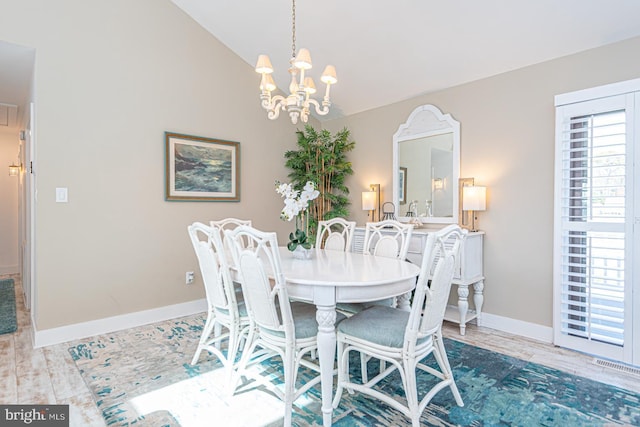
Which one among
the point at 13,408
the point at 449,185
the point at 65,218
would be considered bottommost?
the point at 13,408

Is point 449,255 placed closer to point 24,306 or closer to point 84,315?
point 84,315

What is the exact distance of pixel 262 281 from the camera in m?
1.92

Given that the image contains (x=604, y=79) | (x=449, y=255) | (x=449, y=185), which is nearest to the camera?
(x=449, y=255)

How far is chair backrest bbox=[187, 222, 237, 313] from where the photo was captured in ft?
7.37

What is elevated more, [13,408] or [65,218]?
[65,218]

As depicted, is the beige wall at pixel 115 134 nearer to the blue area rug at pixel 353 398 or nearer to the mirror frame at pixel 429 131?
the blue area rug at pixel 353 398

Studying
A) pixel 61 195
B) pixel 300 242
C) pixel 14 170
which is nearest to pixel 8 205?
pixel 14 170

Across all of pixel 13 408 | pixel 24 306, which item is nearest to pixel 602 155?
pixel 13 408

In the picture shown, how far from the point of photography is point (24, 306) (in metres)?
4.12

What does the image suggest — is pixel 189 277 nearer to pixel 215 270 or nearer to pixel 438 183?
pixel 215 270

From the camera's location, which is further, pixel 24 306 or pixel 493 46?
pixel 24 306

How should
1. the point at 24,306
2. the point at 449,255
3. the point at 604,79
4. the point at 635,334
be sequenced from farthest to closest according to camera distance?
the point at 24,306 → the point at 604,79 → the point at 635,334 → the point at 449,255

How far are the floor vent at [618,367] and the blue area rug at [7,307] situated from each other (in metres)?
5.01

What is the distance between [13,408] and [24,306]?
8.75 feet
